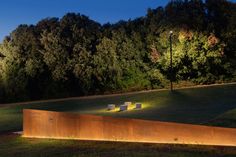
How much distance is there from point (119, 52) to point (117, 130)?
26346 mm

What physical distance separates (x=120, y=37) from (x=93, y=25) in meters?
3.40

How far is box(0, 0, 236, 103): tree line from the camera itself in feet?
120

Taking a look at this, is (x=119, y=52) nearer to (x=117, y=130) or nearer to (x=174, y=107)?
(x=174, y=107)

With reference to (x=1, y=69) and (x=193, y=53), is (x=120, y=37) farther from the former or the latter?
(x=1, y=69)

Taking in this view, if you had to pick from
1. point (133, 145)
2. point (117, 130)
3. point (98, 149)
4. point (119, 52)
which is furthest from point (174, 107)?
point (119, 52)

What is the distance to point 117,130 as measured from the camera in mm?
12742

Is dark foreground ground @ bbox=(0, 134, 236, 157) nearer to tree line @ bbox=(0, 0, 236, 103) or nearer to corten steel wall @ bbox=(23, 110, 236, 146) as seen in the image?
corten steel wall @ bbox=(23, 110, 236, 146)

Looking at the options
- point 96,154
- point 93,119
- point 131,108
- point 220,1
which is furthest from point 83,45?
point 96,154

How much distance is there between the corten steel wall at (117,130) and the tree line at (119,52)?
21826mm

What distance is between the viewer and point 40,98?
40.2 meters

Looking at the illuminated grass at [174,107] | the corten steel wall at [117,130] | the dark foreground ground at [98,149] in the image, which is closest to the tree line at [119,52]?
the illuminated grass at [174,107]

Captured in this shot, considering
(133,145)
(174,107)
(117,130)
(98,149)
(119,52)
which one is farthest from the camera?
(119,52)

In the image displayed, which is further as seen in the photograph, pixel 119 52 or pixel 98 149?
pixel 119 52

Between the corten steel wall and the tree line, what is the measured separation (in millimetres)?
21826
